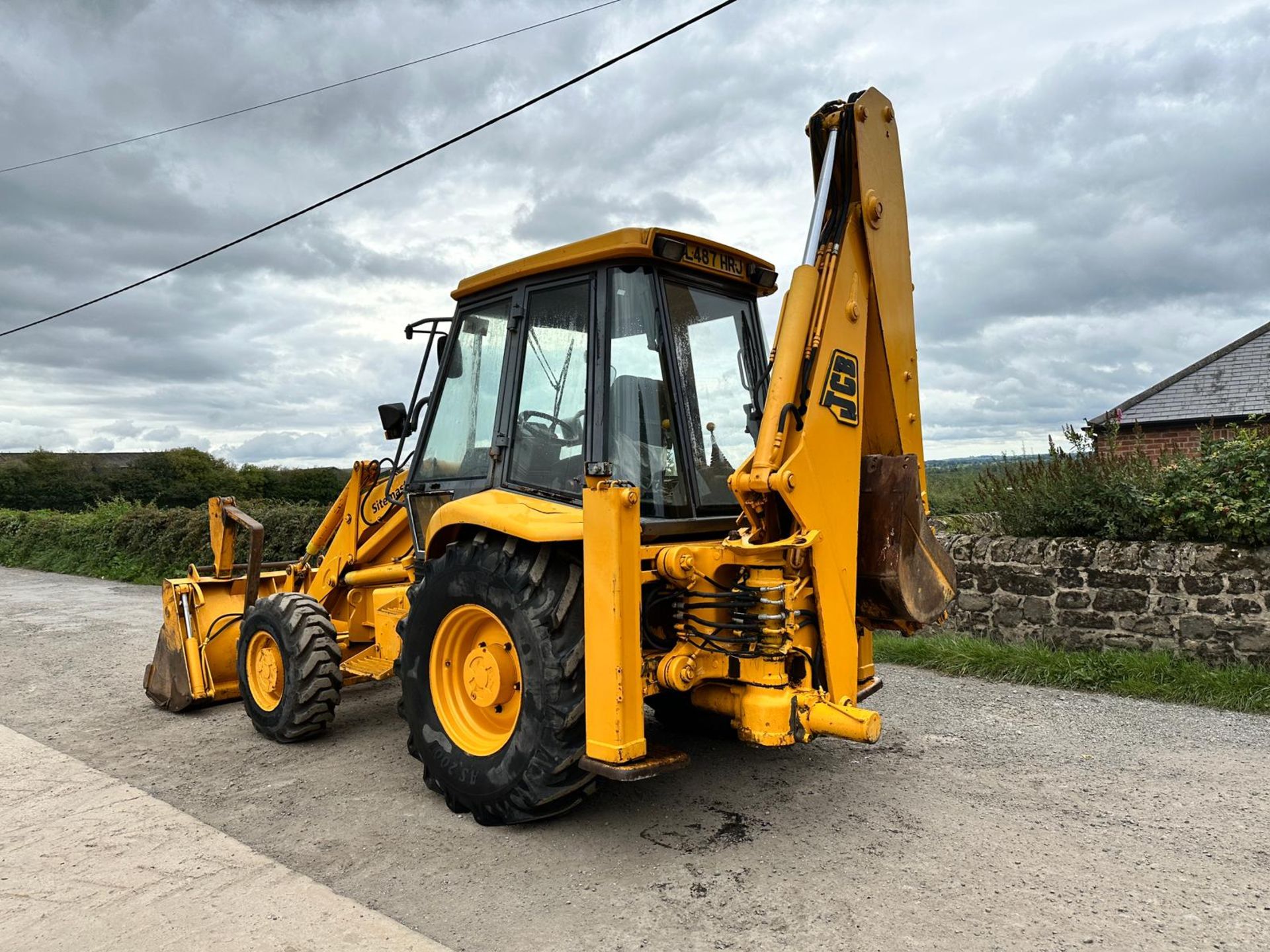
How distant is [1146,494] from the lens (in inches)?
273

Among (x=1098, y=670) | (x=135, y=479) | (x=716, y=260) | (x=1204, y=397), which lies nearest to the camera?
(x=716, y=260)

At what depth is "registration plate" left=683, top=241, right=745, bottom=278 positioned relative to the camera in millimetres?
4211

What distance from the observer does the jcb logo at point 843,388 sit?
146 inches

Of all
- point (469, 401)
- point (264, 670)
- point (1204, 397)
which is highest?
point (1204, 397)

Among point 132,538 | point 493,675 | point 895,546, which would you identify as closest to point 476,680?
point 493,675

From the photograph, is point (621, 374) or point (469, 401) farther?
point (469, 401)

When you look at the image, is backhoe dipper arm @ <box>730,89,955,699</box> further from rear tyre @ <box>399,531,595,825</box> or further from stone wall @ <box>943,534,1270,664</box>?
stone wall @ <box>943,534,1270,664</box>

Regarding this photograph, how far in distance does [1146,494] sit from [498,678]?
5.56 m

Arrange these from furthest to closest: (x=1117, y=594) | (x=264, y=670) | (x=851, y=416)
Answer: (x=1117, y=594) < (x=264, y=670) < (x=851, y=416)

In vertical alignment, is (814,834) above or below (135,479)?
below

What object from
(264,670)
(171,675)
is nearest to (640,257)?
(264,670)

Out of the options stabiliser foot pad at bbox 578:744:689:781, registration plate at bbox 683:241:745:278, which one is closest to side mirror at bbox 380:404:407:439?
registration plate at bbox 683:241:745:278

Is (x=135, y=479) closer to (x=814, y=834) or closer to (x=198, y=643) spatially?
(x=198, y=643)

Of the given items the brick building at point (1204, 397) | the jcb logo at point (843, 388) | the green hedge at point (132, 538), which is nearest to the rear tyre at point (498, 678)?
the jcb logo at point (843, 388)
